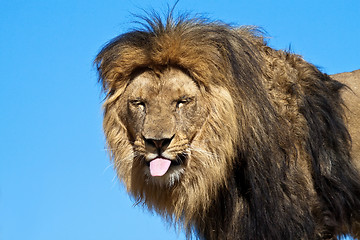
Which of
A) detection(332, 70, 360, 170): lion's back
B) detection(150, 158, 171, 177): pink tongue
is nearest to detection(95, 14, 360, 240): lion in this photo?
detection(150, 158, 171, 177): pink tongue

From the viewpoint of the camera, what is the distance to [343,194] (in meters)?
6.95

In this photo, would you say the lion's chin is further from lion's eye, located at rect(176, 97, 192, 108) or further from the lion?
lion's eye, located at rect(176, 97, 192, 108)

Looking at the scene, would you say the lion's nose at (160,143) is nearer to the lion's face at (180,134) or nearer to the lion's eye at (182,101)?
the lion's face at (180,134)

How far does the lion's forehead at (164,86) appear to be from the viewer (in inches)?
264

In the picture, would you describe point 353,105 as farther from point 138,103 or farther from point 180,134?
point 138,103

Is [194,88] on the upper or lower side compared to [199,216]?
upper

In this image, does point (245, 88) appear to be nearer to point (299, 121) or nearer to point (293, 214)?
point (299, 121)

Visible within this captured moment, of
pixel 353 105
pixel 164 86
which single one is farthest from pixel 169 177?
pixel 353 105

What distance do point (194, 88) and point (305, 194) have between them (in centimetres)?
A: 152

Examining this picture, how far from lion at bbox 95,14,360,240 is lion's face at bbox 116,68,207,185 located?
10 millimetres

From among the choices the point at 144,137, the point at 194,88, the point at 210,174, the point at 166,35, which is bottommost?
the point at 210,174

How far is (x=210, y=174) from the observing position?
665cm

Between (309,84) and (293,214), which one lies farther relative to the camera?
(309,84)

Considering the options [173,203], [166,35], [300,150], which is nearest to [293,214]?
[300,150]
